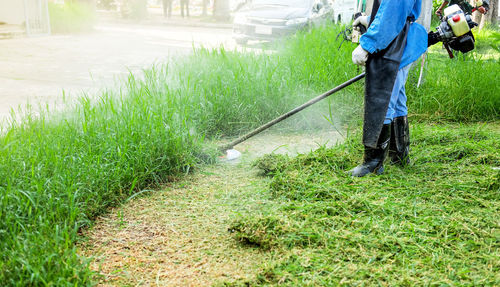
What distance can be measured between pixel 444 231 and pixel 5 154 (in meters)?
2.71

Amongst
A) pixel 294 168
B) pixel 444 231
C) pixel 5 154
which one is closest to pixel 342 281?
pixel 444 231

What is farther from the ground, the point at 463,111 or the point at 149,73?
the point at 149,73

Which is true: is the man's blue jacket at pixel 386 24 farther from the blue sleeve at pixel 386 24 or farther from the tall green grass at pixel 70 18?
the tall green grass at pixel 70 18

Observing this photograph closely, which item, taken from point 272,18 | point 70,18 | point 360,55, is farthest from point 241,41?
point 360,55

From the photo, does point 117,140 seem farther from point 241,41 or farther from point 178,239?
point 241,41

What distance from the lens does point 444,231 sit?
268 centimetres

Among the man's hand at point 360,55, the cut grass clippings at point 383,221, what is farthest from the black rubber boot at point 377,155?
the man's hand at point 360,55

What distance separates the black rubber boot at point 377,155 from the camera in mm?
3680

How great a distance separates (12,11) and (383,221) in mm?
5101

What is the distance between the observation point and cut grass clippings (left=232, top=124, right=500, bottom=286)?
2.26 m

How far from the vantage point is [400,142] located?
3.83 metres

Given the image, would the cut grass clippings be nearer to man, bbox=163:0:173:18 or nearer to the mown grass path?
the mown grass path

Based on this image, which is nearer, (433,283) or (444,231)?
(433,283)

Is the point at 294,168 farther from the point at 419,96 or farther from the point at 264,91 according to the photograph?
the point at 419,96
